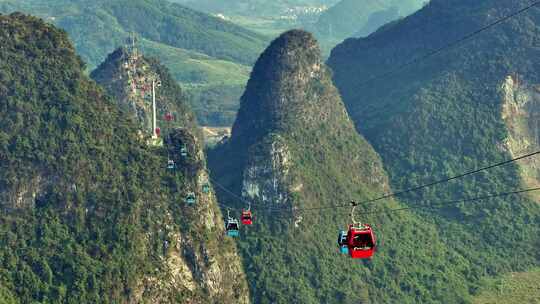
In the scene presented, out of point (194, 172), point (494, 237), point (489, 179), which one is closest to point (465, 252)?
point (494, 237)

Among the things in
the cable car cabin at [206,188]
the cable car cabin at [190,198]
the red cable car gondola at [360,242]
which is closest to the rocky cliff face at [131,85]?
the cable car cabin at [206,188]

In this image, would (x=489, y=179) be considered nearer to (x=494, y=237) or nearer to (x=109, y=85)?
(x=494, y=237)

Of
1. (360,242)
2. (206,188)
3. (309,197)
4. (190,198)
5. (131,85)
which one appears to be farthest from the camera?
(131,85)

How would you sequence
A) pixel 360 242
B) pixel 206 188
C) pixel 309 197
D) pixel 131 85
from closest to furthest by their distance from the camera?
pixel 360 242 → pixel 206 188 → pixel 309 197 → pixel 131 85

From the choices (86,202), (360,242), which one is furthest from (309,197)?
(360,242)

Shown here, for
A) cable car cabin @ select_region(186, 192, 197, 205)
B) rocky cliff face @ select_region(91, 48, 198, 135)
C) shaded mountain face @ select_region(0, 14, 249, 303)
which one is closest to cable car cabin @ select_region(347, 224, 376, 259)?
cable car cabin @ select_region(186, 192, 197, 205)

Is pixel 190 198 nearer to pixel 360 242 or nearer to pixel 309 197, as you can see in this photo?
pixel 309 197

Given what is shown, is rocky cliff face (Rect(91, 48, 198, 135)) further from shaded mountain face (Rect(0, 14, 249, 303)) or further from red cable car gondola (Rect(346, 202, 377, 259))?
red cable car gondola (Rect(346, 202, 377, 259))

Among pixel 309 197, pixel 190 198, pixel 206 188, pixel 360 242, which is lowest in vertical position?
pixel 360 242
